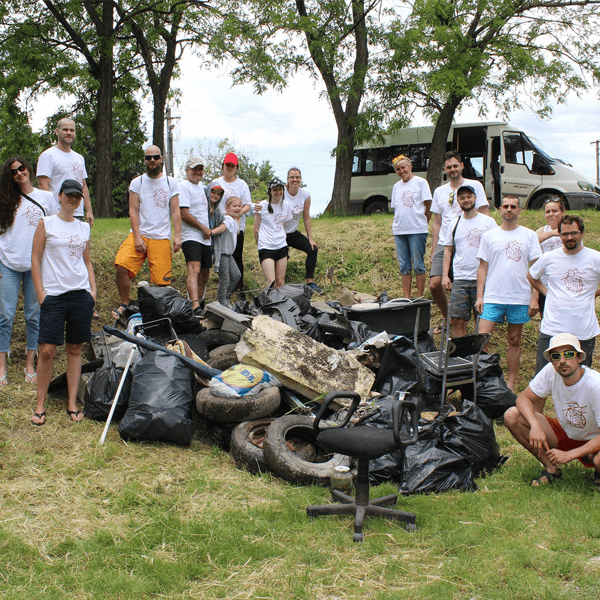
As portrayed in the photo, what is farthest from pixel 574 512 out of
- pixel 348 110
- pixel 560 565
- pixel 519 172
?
pixel 348 110

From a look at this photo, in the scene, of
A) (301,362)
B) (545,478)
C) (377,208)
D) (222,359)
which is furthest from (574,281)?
(377,208)

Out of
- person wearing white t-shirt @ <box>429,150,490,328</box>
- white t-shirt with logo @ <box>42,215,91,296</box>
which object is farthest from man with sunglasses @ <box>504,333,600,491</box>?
white t-shirt with logo @ <box>42,215,91,296</box>

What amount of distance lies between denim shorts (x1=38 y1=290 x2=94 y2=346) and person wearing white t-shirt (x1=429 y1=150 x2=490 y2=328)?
13.1 ft

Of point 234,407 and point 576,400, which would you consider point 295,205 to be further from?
point 576,400

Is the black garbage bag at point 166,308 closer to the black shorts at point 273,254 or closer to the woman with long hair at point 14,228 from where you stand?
the woman with long hair at point 14,228

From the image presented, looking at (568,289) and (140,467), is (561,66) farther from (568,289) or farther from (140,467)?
(140,467)

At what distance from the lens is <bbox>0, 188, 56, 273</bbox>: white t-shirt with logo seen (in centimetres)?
591

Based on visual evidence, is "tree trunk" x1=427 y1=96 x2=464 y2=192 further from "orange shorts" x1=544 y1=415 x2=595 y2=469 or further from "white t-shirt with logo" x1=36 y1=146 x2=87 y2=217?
"orange shorts" x1=544 y1=415 x2=595 y2=469

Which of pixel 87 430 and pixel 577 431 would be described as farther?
pixel 87 430

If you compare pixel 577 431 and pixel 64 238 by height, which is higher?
pixel 64 238

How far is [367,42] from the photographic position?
759 inches

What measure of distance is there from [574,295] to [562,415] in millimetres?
1315

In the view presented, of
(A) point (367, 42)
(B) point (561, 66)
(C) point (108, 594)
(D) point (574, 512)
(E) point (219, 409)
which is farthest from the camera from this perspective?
(A) point (367, 42)

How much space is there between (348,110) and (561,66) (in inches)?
243
